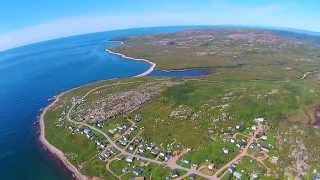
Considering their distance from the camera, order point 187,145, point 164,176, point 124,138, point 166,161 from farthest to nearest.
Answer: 1. point 124,138
2. point 187,145
3. point 166,161
4. point 164,176

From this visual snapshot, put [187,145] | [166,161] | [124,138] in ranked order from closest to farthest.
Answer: [166,161] → [187,145] → [124,138]

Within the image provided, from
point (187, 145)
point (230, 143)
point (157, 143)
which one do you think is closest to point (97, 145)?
point (157, 143)

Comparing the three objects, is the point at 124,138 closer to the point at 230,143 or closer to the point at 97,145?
the point at 97,145

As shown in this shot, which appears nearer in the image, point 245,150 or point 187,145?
point 245,150

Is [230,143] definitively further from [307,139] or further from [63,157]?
[63,157]

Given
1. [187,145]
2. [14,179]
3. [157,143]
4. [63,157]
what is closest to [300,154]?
[187,145]

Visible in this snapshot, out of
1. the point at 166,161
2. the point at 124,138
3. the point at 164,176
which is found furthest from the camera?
the point at 124,138

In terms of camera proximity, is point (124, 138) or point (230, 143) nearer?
point (230, 143)

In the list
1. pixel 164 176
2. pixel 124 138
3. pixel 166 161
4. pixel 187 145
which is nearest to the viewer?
pixel 164 176
